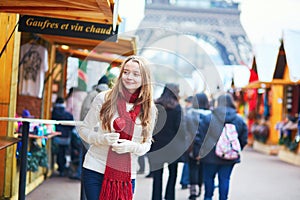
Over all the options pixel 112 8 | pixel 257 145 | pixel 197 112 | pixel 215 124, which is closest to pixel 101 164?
pixel 112 8

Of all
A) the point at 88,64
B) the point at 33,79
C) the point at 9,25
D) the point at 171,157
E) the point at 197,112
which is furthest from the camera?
the point at 88,64

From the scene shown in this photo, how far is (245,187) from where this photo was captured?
8.04 m

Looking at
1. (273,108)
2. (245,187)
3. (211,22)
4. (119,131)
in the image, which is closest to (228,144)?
(245,187)

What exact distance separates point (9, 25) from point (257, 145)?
44.1 ft

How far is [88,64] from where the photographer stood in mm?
9648

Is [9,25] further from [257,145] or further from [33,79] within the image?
[257,145]

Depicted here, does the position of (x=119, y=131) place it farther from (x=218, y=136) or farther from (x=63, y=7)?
(x=218, y=136)

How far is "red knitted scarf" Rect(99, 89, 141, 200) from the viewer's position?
3.00 metres

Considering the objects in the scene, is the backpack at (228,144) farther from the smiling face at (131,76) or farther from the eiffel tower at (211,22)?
the eiffel tower at (211,22)

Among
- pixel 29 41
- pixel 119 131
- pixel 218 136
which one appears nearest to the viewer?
pixel 119 131

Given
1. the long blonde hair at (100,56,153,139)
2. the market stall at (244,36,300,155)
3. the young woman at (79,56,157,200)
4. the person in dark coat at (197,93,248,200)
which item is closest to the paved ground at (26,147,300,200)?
the person in dark coat at (197,93,248,200)

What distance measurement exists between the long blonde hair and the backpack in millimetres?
2691

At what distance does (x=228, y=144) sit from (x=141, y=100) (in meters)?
2.78

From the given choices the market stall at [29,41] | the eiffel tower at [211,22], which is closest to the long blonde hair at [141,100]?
the market stall at [29,41]
